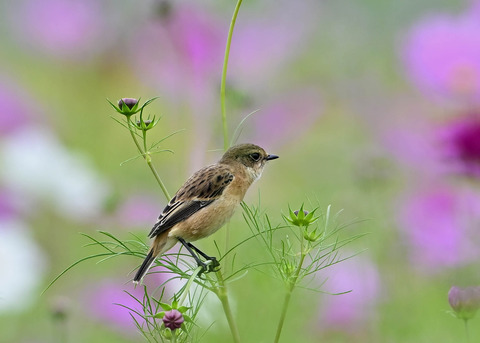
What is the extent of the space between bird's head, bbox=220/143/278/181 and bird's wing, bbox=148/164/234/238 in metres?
0.08

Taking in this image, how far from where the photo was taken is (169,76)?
4.44 meters

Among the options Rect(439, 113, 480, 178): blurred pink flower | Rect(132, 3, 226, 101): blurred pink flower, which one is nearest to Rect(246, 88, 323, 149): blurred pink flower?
Rect(132, 3, 226, 101): blurred pink flower

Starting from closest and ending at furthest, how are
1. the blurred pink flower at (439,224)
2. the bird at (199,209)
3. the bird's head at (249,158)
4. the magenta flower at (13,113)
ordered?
the bird at (199,209), the bird's head at (249,158), the blurred pink flower at (439,224), the magenta flower at (13,113)

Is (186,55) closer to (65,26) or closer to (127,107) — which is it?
(65,26)

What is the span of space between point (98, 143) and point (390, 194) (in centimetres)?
144

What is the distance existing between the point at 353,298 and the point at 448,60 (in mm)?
807

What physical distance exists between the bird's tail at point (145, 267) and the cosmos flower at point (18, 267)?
3.93 ft

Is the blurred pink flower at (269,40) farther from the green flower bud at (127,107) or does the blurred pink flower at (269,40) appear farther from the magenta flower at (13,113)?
the green flower bud at (127,107)

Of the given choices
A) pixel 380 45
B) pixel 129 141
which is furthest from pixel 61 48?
pixel 380 45

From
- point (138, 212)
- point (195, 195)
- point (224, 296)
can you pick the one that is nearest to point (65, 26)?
point (138, 212)

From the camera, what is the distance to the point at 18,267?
3084 mm

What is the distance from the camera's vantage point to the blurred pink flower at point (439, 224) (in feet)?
9.00

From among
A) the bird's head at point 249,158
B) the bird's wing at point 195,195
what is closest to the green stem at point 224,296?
the bird's wing at point 195,195

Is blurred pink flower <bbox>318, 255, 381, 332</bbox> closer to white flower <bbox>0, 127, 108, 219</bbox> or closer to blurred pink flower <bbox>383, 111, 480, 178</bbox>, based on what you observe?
blurred pink flower <bbox>383, 111, 480, 178</bbox>
